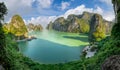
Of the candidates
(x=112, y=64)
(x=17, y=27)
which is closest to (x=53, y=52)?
(x=17, y=27)

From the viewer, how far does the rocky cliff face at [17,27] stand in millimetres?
136500

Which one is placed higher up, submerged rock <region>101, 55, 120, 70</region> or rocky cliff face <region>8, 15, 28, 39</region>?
submerged rock <region>101, 55, 120, 70</region>

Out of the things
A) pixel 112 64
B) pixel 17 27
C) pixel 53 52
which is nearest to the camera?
pixel 112 64

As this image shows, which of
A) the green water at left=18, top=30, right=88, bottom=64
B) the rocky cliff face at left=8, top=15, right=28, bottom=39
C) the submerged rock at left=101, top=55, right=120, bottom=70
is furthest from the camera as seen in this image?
the rocky cliff face at left=8, top=15, right=28, bottom=39

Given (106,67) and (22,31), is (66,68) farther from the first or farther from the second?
(22,31)

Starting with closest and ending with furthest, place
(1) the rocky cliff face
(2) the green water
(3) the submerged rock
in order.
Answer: (3) the submerged rock, (2) the green water, (1) the rocky cliff face

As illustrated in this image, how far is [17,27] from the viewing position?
139875 millimetres

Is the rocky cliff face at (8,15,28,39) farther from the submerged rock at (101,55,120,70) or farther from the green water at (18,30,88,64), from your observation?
the submerged rock at (101,55,120,70)

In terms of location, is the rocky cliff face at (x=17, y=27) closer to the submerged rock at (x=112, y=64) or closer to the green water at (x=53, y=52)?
the green water at (x=53, y=52)

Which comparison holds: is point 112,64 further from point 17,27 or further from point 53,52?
Result: point 17,27

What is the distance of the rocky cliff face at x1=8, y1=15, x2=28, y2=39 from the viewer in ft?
448

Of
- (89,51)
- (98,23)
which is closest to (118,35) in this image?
(89,51)

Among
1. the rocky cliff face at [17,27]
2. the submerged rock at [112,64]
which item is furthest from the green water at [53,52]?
the submerged rock at [112,64]

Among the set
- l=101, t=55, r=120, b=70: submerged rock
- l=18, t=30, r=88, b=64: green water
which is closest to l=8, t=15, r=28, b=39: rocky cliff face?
l=18, t=30, r=88, b=64: green water
